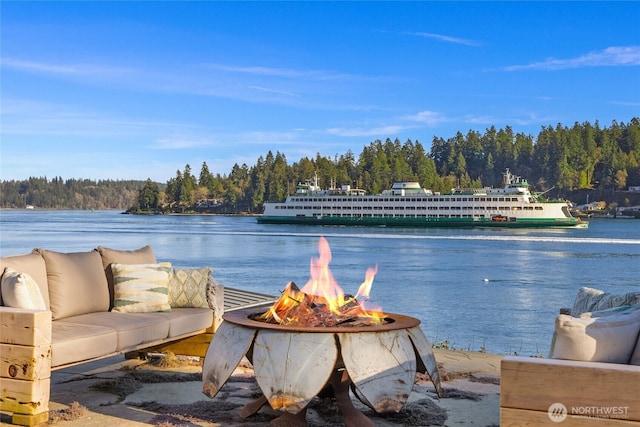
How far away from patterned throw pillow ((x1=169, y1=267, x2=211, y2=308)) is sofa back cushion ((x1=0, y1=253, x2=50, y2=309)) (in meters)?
0.76

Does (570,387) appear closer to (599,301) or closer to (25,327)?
(599,301)

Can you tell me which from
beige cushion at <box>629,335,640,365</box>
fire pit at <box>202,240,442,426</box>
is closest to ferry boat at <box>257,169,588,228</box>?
fire pit at <box>202,240,442,426</box>

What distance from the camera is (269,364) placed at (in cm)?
279

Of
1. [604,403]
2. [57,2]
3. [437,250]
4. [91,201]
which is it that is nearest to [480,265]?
[437,250]

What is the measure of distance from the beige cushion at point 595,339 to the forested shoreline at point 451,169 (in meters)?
74.4

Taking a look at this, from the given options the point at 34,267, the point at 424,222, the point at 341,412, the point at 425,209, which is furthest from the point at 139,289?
the point at 425,209

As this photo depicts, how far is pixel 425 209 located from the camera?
54.2m

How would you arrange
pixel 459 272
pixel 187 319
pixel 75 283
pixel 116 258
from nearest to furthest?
pixel 75 283 < pixel 187 319 < pixel 116 258 < pixel 459 272

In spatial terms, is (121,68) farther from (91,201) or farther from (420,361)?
(91,201)

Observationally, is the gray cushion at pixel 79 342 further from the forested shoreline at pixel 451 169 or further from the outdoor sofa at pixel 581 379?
the forested shoreline at pixel 451 169

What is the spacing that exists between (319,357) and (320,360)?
0.5 inches

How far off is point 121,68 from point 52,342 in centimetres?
1836

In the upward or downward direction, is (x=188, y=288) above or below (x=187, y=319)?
above

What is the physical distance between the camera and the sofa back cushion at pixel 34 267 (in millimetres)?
3375
